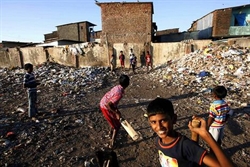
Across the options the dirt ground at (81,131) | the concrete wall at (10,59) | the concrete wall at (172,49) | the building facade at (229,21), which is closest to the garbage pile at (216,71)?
the concrete wall at (172,49)

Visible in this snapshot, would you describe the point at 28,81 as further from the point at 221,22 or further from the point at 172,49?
the point at 221,22

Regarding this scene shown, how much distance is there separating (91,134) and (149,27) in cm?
1131

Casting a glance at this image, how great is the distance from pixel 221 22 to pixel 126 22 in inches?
353

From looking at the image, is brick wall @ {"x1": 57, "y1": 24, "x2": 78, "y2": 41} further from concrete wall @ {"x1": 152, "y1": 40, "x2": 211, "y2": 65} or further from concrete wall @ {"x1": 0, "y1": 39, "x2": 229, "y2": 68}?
concrete wall @ {"x1": 152, "y1": 40, "x2": 211, "y2": 65}

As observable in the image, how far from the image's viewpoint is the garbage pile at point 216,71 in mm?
6780

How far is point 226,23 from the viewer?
16891 mm

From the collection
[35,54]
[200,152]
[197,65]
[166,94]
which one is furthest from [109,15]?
[200,152]

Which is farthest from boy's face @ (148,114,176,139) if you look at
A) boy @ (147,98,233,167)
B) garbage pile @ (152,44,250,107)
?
garbage pile @ (152,44,250,107)

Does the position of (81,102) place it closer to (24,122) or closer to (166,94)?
(24,122)

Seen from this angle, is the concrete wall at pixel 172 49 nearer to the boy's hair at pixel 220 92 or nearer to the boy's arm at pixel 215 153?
the boy's hair at pixel 220 92

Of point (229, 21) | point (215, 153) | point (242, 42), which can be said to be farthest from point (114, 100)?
point (229, 21)

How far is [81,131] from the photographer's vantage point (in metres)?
4.15

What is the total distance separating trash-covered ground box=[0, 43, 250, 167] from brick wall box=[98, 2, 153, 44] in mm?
4539

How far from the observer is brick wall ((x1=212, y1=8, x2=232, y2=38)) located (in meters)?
16.6
